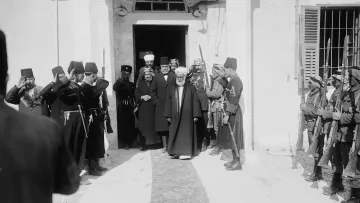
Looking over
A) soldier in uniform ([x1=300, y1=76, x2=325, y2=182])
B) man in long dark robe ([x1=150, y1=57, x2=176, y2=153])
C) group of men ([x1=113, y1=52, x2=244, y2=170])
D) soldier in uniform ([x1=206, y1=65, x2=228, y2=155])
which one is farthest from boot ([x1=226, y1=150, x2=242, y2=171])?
man in long dark robe ([x1=150, y1=57, x2=176, y2=153])

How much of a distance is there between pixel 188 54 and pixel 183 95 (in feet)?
5.59

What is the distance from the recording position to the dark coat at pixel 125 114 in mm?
8102

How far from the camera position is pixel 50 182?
5.62ft

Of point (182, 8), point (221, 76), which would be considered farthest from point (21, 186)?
point (182, 8)

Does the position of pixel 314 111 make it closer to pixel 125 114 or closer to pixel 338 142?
pixel 338 142

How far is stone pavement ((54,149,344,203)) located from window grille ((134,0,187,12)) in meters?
3.55

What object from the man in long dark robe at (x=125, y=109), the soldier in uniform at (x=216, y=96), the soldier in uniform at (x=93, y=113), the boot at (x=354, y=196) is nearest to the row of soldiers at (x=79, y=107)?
the soldier in uniform at (x=93, y=113)

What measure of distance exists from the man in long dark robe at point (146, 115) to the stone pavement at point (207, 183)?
81 centimetres

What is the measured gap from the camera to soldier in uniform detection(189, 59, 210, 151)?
783cm

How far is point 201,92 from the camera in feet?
25.9

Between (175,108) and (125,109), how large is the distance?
132cm

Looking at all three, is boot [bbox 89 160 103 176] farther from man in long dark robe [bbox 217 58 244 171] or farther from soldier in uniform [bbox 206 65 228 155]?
soldier in uniform [bbox 206 65 228 155]

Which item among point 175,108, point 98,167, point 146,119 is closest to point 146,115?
point 146,119

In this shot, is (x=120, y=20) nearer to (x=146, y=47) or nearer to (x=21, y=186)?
(x=146, y=47)
